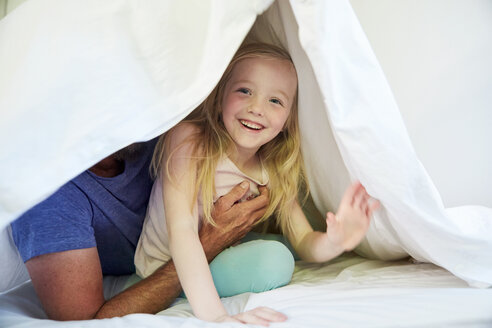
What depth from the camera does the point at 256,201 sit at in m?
1.13

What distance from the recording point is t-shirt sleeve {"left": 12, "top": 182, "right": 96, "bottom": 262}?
2.82 ft

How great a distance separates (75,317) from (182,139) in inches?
16.7

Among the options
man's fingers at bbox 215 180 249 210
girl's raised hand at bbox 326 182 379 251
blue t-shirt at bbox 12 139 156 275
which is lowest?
girl's raised hand at bbox 326 182 379 251

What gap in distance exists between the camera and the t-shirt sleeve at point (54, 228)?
0.86 m

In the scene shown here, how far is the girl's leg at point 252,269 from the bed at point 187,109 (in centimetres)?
9

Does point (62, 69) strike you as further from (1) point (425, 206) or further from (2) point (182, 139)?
(1) point (425, 206)

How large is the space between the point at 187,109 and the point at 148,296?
44 centimetres

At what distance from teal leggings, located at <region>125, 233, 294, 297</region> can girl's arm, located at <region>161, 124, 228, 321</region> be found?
12 cm

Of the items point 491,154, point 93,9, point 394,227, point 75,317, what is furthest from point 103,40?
point 491,154

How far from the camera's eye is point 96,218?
1.01 m

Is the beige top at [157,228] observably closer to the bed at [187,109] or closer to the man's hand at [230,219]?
the man's hand at [230,219]

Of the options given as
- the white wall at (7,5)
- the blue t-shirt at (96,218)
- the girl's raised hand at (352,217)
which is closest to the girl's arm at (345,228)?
the girl's raised hand at (352,217)

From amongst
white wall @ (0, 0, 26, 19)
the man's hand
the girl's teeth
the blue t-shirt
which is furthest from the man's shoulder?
white wall @ (0, 0, 26, 19)

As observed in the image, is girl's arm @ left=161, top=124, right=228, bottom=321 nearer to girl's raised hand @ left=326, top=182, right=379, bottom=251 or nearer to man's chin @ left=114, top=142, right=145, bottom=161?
man's chin @ left=114, top=142, right=145, bottom=161
